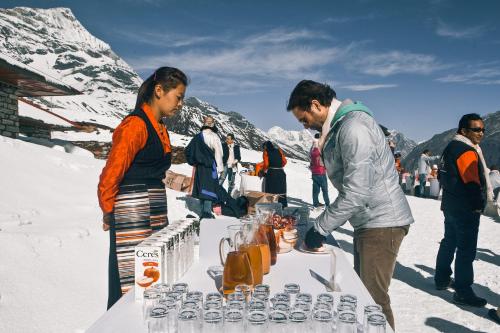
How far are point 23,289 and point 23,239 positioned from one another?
1.18 metres

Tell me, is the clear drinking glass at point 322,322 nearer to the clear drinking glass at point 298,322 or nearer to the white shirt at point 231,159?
the clear drinking glass at point 298,322

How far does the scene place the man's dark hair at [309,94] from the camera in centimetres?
247

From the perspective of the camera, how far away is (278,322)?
1140 millimetres

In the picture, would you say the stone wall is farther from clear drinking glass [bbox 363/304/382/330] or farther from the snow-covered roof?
clear drinking glass [bbox 363/304/382/330]

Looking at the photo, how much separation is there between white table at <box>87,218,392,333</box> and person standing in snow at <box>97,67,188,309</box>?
455mm

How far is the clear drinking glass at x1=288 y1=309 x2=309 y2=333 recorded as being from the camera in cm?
115

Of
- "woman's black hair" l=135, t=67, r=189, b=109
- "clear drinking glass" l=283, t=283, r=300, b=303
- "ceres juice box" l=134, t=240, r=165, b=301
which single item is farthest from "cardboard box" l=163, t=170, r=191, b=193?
"clear drinking glass" l=283, t=283, r=300, b=303

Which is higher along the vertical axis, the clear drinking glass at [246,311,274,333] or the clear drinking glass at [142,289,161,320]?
the clear drinking glass at [246,311,274,333]

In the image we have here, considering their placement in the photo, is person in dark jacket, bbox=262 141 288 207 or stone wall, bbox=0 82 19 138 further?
stone wall, bbox=0 82 19 138

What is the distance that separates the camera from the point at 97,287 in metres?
4.36

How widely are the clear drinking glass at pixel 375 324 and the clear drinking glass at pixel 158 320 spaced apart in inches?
24.1

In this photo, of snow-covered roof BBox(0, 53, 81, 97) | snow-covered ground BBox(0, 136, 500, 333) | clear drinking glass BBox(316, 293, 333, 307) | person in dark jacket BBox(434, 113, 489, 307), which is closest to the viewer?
clear drinking glass BBox(316, 293, 333, 307)

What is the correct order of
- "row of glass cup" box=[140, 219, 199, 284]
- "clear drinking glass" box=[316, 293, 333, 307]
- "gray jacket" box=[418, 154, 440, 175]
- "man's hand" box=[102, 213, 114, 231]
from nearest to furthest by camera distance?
"clear drinking glass" box=[316, 293, 333, 307]
"row of glass cup" box=[140, 219, 199, 284]
"man's hand" box=[102, 213, 114, 231]
"gray jacket" box=[418, 154, 440, 175]

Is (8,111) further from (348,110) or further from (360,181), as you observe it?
(360,181)
